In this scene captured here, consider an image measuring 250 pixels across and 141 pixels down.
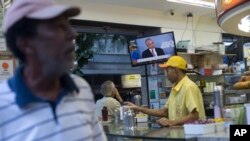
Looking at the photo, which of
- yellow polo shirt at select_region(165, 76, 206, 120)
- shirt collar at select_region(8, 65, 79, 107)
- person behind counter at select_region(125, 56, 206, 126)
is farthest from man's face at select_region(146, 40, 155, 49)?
shirt collar at select_region(8, 65, 79, 107)

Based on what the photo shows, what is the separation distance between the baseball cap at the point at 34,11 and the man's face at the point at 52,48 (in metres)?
0.03

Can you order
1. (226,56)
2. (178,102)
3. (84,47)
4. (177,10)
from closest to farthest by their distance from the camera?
(178,102)
(84,47)
(177,10)
(226,56)

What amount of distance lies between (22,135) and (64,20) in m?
0.40

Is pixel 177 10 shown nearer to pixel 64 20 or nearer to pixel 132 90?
pixel 132 90

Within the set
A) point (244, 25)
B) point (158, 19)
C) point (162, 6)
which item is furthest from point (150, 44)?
point (244, 25)

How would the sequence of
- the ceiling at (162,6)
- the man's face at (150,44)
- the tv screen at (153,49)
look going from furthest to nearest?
the ceiling at (162,6) < the man's face at (150,44) < the tv screen at (153,49)

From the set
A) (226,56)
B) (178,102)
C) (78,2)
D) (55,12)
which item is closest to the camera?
(55,12)

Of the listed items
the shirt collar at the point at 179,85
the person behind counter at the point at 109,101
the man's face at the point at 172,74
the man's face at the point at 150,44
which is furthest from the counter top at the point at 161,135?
the man's face at the point at 150,44

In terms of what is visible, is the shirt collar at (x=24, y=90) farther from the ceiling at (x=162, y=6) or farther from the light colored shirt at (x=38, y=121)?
the ceiling at (x=162, y=6)

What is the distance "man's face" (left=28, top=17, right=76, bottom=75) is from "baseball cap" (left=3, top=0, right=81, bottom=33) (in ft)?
0.11

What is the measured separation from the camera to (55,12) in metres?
1.24

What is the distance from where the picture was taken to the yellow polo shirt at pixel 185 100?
13.3 ft

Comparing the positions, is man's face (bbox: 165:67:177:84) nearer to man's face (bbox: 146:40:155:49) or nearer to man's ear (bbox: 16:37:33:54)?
man's face (bbox: 146:40:155:49)

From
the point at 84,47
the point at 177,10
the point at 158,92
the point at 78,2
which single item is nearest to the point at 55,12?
the point at 78,2
